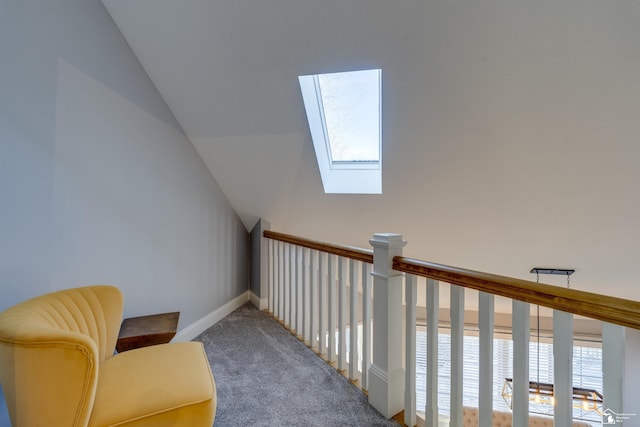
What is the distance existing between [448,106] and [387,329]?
4.39 ft

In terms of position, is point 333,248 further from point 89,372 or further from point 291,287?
point 89,372

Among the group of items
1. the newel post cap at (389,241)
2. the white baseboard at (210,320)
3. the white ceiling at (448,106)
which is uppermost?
the white ceiling at (448,106)

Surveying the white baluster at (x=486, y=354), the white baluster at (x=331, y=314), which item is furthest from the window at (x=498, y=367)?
the white baluster at (x=486, y=354)

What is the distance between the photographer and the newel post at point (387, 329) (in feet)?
5.74

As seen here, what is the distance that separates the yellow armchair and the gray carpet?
0.51 m

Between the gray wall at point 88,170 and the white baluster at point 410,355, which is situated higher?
the gray wall at point 88,170

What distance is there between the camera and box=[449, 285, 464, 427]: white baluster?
4.59 ft

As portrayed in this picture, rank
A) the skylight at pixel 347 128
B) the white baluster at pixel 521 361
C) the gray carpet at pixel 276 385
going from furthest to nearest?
the skylight at pixel 347 128, the gray carpet at pixel 276 385, the white baluster at pixel 521 361

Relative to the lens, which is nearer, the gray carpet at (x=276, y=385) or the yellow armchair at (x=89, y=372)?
the yellow armchair at (x=89, y=372)

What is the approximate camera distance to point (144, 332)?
1.92 meters

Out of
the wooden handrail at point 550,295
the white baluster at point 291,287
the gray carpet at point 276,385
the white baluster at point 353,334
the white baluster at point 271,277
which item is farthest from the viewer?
the white baluster at point 271,277

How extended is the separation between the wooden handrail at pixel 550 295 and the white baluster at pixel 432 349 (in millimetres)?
100

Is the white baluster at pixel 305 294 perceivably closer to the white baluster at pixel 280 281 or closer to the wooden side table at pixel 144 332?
the white baluster at pixel 280 281

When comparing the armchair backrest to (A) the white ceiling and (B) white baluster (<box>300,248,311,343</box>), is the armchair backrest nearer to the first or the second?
(A) the white ceiling
